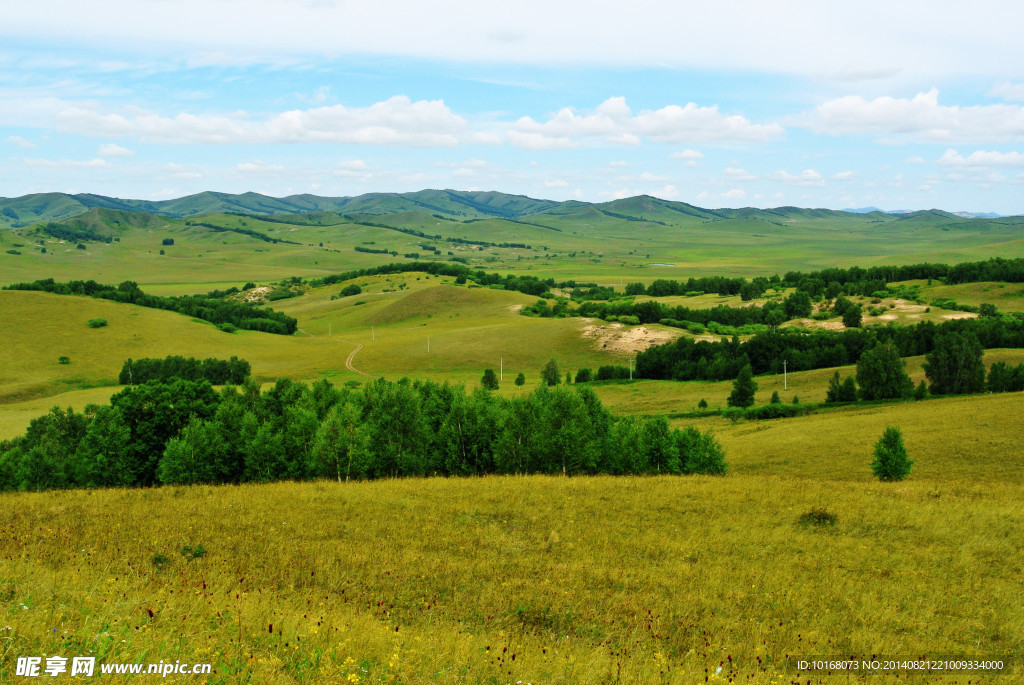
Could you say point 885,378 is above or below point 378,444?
above

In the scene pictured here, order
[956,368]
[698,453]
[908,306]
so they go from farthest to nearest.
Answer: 1. [908,306]
2. [956,368]
3. [698,453]

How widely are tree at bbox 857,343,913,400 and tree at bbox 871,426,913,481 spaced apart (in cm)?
4727

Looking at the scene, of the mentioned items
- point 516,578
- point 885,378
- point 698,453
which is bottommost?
point 698,453

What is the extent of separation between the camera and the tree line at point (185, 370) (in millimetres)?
123688

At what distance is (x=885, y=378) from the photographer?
8631 centimetres

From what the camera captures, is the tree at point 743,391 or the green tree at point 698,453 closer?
the green tree at point 698,453

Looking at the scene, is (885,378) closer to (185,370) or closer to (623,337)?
(623,337)

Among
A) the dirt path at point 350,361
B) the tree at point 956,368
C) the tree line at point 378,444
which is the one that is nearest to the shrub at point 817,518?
the tree line at point 378,444

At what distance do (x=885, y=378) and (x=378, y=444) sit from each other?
7245 centimetres

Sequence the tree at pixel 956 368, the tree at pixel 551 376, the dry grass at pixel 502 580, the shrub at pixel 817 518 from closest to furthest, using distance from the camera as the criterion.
Result: the dry grass at pixel 502 580
the shrub at pixel 817 518
the tree at pixel 956 368
the tree at pixel 551 376

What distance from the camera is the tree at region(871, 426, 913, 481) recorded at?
43.1 m

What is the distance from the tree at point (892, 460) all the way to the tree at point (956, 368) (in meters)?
54.0

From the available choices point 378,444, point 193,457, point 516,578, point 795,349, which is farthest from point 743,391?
Result: point 516,578

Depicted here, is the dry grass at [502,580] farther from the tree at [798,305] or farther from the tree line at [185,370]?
the tree at [798,305]
